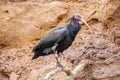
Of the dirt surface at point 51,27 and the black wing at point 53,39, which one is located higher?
the black wing at point 53,39

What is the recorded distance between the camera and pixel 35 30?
900 centimetres

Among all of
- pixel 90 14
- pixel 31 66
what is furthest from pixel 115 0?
pixel 31 66

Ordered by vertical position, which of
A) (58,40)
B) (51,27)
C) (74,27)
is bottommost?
(51,27)

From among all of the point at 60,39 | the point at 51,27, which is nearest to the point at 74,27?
the point at 60,39

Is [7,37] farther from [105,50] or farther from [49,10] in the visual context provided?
[105,50]

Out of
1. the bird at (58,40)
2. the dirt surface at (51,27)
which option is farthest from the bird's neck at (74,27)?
the dirt surface at (51,27)

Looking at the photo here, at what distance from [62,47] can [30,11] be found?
1929 mm

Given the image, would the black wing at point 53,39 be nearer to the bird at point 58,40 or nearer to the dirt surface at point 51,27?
the bird at point 58,40

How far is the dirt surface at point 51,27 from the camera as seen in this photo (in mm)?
A: 8438

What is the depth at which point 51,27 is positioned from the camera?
896 cm

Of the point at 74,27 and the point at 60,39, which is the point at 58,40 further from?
the point at 74,27

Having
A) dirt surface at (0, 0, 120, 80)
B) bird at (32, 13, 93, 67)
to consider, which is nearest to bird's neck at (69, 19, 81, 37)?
bird at (32, 13, 93, 67)

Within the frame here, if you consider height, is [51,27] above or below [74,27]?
below

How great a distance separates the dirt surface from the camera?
27.7 feet
